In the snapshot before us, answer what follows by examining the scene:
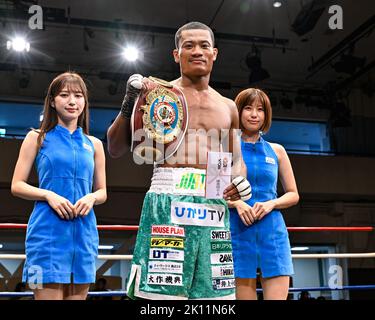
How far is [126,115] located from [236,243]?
0.83m

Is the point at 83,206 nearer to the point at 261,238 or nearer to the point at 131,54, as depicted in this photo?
the point at 261,238

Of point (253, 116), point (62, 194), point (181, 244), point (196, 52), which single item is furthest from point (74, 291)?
point (253, 116)

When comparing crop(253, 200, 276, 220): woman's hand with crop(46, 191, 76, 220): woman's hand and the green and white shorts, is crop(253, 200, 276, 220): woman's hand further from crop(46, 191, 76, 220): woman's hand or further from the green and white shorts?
crop(46, 191, 76, 220): woman's hand

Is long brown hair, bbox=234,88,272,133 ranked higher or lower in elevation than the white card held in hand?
higher

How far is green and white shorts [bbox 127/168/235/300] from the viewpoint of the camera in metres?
1.55

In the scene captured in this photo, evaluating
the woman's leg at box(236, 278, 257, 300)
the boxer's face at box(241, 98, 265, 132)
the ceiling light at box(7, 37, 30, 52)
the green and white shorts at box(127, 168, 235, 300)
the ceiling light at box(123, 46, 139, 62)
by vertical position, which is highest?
the ceiling light at box(123, 46, 139, 62)

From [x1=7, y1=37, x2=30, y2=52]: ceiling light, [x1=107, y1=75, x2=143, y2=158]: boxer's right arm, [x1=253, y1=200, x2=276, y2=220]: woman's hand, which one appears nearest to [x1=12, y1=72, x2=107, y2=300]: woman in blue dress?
[x1=107, y1=75, x2=143, y2=158]: boxer's right arm

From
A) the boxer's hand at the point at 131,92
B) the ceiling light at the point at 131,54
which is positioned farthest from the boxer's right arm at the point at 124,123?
the ceiling light at the point at 131,54

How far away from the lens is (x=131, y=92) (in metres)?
1.58

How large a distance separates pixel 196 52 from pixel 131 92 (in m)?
0.31

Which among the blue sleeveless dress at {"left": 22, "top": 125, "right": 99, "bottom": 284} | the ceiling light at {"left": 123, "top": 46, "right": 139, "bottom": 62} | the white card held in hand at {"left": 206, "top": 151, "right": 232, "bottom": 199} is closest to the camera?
the white card held in hand at {"left": 206, "top": 151, "right": 232, "bottom": 199}

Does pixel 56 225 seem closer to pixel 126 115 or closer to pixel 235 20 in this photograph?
pixel 126 115

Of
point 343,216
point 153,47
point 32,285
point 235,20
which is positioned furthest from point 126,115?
point 343,216

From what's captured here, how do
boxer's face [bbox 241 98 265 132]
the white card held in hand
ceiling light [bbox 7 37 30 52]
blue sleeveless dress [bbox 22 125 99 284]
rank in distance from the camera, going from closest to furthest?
1. the white card held in hand
2. blue sleeveless dress [bbox 22 125 99 284]
3. boxer's face [bbox 241 98 265 132]
4. ceiling light [bbox 7 37 30 52]
